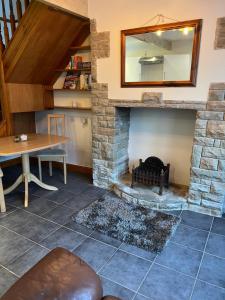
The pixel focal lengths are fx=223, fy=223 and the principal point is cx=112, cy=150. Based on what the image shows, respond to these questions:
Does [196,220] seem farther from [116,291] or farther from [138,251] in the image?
[116,291]

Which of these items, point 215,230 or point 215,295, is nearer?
point 215,295

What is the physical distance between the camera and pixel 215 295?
1.64 m

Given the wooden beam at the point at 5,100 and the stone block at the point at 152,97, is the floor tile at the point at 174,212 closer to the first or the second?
the stone block at the point at 152,97

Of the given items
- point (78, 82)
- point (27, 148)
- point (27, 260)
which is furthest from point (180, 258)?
point (78, 82)

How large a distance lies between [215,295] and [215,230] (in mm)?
855

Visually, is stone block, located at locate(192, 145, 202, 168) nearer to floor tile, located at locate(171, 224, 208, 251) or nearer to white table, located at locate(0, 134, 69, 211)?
floor tile, located at locate(171, 224, 208, 251)

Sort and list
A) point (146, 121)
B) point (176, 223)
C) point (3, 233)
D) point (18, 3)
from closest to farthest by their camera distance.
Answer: point (3, 233) < point (176, 223) < point (18, 3) < point (146, 121)

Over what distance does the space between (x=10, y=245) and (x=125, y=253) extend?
43.4 inches

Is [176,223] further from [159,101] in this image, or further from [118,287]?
[159,101]

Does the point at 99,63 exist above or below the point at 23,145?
above

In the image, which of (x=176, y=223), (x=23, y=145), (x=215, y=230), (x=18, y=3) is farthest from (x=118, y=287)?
(x=18, y=3)

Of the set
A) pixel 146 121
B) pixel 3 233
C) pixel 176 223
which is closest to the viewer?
pixel 3 233

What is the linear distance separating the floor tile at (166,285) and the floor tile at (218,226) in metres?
0.79

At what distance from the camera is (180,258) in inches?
78.7
